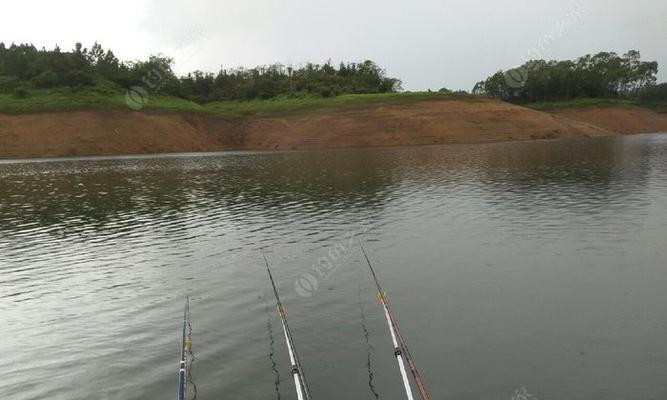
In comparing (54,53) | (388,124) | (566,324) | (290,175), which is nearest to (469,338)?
(566,324)

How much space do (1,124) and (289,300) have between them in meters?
109

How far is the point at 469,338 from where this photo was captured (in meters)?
13.4

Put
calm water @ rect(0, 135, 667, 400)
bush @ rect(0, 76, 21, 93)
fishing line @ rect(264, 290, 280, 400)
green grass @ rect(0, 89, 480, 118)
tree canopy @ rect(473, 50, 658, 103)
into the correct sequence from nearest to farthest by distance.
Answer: fishing line @ rect(264, 290, 280, 400), calm water @ rect(0, 135, 667, 400), green grass @ rect(0, 89, 480, 118), bush @ rect(0, 76, 21, 93), tree canopy @ rect(473, 50, 658, 103)

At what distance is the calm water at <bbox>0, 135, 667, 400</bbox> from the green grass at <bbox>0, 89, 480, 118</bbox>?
82.4 metres

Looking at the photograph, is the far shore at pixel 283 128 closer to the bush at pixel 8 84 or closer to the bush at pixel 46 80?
the bush at pixel 8 84

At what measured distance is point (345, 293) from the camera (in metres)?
17.6

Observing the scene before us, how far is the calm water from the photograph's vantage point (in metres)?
11.8

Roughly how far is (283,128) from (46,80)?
5735cm

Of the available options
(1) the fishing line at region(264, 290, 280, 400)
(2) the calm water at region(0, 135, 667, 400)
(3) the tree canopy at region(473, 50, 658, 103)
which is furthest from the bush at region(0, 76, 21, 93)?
(3) the tree canopy at region(473, 50, 658, 103)

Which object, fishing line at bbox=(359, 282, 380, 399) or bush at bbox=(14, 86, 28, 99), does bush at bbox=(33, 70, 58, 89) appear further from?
fishing line at bbox=(359, 282, 380, 399)

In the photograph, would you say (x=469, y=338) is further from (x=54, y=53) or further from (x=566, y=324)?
(x=54, y=53)

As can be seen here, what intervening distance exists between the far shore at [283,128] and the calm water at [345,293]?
72246 millimetres

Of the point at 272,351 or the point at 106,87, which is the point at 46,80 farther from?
the point at 272,351

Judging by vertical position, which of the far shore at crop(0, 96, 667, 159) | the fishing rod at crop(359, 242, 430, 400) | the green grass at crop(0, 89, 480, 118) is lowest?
the fishing rod at crop(359, 242, 430, 400)
